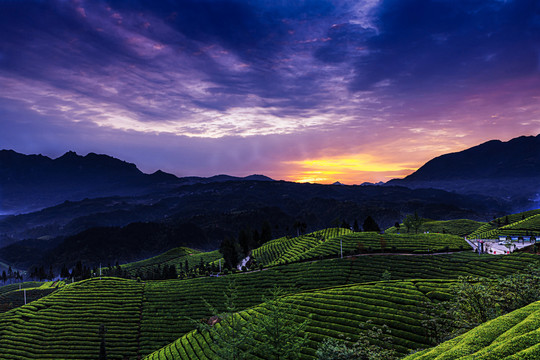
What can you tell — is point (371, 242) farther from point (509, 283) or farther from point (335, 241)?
point (509, 283)

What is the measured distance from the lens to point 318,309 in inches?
1852

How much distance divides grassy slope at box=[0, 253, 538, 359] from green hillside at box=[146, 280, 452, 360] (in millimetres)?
16459

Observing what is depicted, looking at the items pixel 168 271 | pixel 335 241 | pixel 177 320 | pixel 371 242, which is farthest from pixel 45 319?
pixel 371 242

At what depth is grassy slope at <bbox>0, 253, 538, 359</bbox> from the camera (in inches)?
2464

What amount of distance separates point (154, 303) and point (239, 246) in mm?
56915

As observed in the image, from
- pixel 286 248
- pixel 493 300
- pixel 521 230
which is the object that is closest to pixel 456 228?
pixel 521 230

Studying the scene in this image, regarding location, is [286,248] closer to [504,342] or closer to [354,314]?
[354,314]

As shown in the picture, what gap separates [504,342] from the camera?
1507 centimetres

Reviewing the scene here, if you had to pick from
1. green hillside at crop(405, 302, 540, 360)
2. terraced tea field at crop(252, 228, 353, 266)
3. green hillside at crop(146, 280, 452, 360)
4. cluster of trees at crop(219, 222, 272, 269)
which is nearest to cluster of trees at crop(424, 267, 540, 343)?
green hillside at crop(405, 302, 540, 360)

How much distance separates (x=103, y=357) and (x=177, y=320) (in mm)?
16785

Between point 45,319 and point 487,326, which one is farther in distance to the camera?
point 45,319

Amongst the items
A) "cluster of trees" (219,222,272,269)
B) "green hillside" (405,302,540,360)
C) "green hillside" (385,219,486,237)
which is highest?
"green hillside" (405,302,540,360)

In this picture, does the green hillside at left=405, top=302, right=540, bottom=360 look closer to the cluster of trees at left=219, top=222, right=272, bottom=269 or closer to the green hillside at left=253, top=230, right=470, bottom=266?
the green hillside at left=253, top=230, right=470, bottom=266

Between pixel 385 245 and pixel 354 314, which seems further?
pixel 385 245
